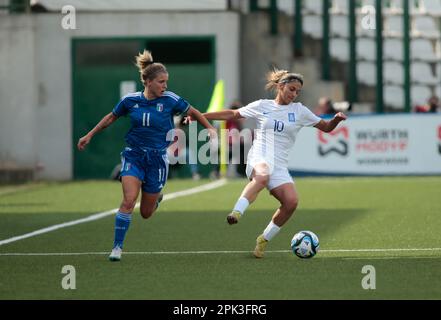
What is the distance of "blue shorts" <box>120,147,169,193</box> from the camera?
1399 centimetres

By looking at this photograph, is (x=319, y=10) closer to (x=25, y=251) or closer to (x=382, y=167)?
(x=382, y=167)

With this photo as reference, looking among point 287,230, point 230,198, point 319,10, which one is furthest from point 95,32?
point 287,230

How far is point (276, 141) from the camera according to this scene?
14.3 m

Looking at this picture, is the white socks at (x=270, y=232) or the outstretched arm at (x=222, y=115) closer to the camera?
the white socks at (x=270, y=232)

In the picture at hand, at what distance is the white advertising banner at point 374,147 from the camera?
30.6 metres

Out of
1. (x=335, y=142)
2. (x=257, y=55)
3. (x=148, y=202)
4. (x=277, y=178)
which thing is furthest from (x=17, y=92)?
(x=277, y=178)

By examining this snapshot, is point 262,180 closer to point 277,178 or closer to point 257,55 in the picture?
point 277,178

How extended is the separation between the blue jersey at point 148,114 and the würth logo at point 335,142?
55.4 ft

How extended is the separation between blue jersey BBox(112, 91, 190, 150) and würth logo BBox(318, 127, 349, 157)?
1688cm

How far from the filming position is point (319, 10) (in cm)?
3650

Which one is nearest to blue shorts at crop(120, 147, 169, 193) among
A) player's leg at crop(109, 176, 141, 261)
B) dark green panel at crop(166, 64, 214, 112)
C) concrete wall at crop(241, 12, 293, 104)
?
player's leg at crop(109, 176, 141, 261)

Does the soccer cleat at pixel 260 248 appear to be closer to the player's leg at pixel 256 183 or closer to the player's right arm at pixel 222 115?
the player's leg at pixel 256 183

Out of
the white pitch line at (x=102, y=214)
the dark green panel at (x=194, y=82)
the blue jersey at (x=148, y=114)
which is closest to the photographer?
the blue jersey at (x=148, y=114)

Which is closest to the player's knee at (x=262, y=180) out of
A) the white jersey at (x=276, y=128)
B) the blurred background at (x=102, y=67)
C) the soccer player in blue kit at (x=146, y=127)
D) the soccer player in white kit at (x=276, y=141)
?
the soccer player in white kit at (x=276, y=141)
